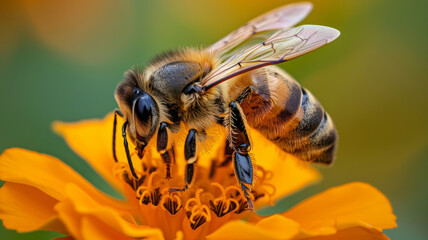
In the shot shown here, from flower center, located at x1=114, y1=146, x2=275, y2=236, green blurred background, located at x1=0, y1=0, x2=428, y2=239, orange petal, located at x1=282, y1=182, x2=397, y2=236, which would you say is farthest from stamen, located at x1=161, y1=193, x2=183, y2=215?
green blurred background, located at x1=0, y1=0, x2=428, y2=239

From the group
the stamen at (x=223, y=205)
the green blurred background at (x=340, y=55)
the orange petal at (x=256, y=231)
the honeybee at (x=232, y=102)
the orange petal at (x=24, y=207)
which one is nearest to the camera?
the orange petal at (x=256, y=231)

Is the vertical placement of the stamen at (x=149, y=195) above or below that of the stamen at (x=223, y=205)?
above

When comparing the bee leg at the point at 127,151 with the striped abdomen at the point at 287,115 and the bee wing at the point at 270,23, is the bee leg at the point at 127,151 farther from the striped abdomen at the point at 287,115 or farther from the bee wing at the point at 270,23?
the bee wing at the point at 270,23

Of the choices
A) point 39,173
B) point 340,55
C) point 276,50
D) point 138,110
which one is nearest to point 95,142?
point 39,173

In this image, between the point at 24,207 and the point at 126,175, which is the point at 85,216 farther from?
the point at 126,175

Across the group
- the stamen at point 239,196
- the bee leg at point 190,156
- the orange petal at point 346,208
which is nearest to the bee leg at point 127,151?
the bee leg at point 190,156

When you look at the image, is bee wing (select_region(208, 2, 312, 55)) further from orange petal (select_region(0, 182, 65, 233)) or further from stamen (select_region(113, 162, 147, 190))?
orange petal (select_region(0, 182, 65, 233))
